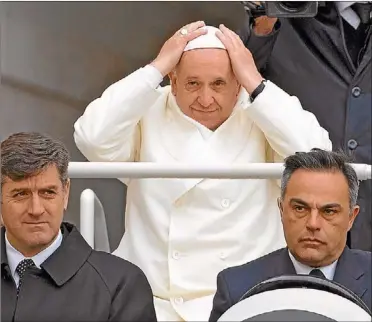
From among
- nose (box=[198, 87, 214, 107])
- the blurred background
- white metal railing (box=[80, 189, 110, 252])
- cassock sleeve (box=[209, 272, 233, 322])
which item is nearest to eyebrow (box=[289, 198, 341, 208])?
cassock sleeve (box=[209, 272, 233, 322])

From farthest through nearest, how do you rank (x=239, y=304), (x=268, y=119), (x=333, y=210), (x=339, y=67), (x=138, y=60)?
(x=138, y=60) < (x=339, y=67) < (x=268, y=119) < (x=333, y=210) < (x=239, y=304)

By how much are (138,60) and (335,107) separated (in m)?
0.65

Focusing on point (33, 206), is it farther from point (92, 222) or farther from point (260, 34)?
point (260, 34)

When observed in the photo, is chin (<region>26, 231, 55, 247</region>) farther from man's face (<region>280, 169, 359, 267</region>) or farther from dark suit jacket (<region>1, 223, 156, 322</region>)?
man's face (<region>280, 169, 359, 267</region>)

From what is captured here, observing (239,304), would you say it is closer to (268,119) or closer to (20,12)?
(268,119)

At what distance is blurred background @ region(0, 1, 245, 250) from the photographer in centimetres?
191

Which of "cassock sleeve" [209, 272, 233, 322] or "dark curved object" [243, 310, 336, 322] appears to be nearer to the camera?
"dark curved object" [243, 310, 336, 322]

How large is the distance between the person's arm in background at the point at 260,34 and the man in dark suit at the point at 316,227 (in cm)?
27

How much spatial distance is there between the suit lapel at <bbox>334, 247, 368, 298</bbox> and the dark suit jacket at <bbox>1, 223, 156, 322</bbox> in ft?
0.74

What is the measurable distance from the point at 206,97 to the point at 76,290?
285mm

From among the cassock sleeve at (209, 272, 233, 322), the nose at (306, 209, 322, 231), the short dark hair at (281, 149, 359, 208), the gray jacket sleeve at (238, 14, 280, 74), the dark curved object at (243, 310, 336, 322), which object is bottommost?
the dark curved object at (243, 310, 336, 322)

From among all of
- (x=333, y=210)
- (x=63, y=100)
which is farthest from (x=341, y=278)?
(x=63, y=100)

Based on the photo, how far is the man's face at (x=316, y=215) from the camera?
122cm

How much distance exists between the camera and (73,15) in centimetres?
212
